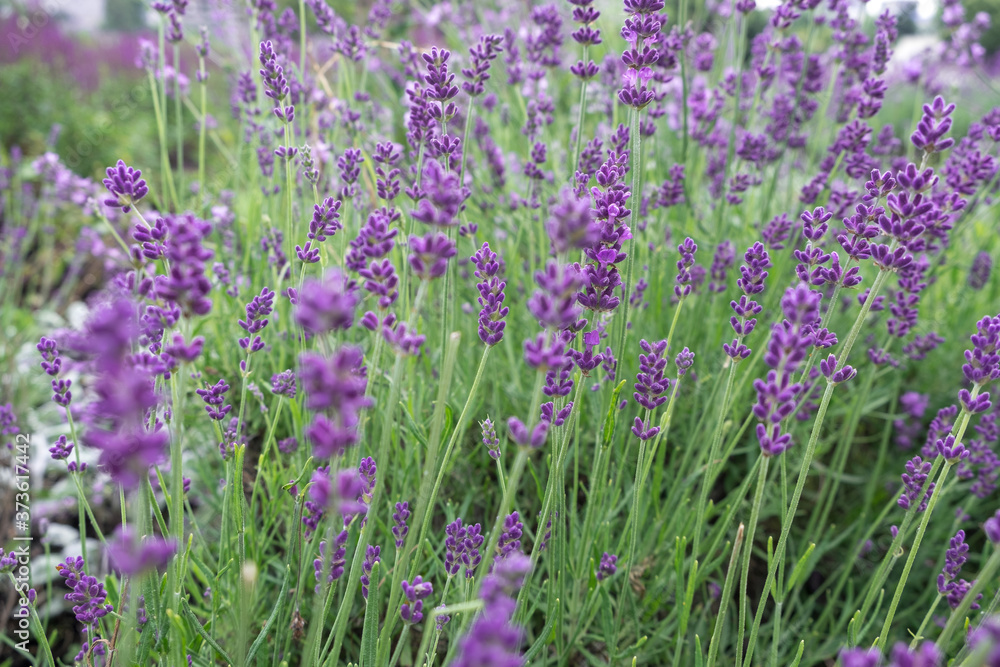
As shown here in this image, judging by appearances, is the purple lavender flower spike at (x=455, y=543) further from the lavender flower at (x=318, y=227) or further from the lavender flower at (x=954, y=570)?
the lavender flower at (x=954, y=570)

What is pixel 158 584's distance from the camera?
124cm

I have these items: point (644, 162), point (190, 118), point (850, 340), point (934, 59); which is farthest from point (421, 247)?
point (190, 118)

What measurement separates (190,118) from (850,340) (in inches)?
295

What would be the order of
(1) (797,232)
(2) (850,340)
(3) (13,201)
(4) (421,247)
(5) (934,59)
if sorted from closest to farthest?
(4) (421,247) < (2) (850,340) < (1) (797,232) < (5) (934,59) < (3) (13,201)

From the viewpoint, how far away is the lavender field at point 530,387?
101 cm

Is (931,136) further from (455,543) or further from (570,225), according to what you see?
(455,543)

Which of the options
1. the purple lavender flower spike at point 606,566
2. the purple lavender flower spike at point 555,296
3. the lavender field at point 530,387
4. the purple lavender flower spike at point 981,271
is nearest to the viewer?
the purple lavender flower spike at point 555,296

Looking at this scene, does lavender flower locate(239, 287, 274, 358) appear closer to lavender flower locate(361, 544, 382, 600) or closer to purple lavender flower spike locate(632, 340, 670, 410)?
lavender flower locate(361, 544, 382, 600)

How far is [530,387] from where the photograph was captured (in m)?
2.36

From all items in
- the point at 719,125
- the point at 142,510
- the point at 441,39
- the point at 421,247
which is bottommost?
the point at 142,510

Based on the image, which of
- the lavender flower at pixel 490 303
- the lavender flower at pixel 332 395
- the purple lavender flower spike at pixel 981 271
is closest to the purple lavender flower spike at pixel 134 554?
the lavender flower at pixel 332 395

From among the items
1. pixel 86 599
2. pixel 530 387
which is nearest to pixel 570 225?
pixel 86 599

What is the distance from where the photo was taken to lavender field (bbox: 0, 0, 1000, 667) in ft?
3.31

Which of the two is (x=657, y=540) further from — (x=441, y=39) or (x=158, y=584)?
(x=441, y=39)
